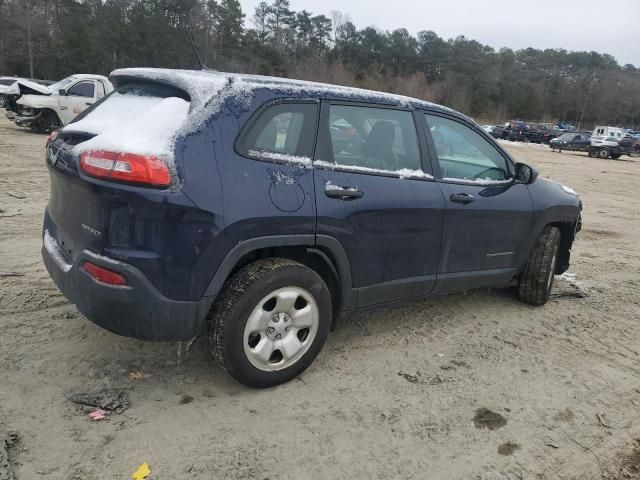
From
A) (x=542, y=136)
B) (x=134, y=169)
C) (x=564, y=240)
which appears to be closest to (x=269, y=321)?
(x=134, y=169)

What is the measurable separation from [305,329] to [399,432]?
789 millimetres

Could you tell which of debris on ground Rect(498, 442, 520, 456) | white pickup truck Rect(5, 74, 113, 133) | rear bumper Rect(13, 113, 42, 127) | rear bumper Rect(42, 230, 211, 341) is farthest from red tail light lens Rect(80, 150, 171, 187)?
rear bumper Rect(13, 113, 42, 127)

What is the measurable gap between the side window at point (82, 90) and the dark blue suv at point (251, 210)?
13595mm

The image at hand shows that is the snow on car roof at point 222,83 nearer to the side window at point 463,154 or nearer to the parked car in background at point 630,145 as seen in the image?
the side window at point 463,154

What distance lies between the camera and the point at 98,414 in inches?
109

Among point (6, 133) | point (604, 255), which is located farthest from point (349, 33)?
point (604, 255)

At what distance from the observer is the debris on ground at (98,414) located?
9.02 feet

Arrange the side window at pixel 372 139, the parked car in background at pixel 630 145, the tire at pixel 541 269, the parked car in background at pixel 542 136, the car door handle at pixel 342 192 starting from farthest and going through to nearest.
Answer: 1. the parked car in background at pixel 542 136
2. the parked car in background at pixel 630 145
3. the tire at pixel 541 269
4. the side window at pixel 372 139
5. the car door handle at pixel 342 192

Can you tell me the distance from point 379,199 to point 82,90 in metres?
14.7

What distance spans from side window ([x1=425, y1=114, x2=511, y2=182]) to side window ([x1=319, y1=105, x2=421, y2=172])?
243 mm

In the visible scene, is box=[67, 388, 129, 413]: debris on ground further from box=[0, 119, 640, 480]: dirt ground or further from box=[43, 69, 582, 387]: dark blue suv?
box=[43, 69, 582, 387]: dark blue suv

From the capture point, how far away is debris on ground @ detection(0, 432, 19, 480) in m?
2.29

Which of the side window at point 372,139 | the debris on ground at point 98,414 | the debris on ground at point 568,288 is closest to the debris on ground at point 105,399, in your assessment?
the debris on ground at point 98,414

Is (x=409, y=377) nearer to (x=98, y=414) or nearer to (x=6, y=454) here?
(x=98, y=414)
